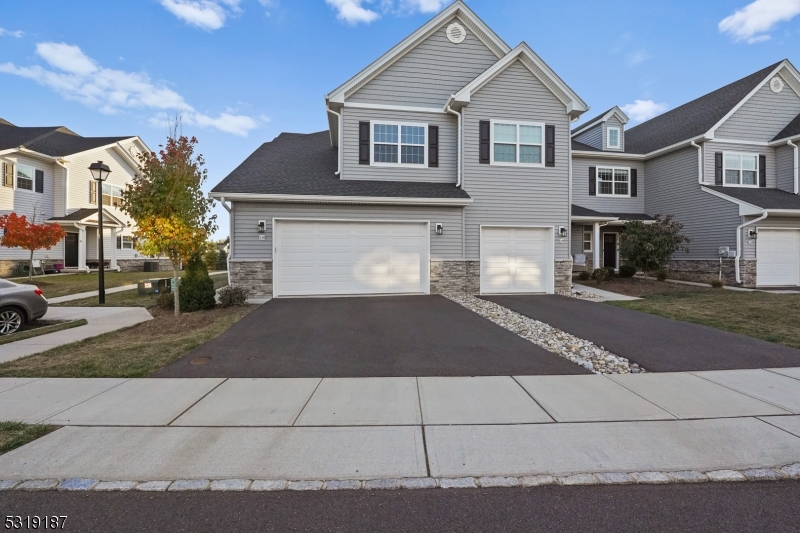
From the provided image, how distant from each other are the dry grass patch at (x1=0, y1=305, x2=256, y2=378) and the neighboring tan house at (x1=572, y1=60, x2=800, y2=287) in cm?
1528

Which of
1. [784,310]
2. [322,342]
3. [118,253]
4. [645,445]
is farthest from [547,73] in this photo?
[118,253]

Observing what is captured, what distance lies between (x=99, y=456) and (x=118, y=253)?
89.3ft

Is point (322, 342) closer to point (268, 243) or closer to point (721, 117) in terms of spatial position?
point (268, 243)

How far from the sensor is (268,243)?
11.5 m

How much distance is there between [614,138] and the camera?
19188 mm

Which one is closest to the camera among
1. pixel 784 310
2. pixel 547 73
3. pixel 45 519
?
pixel 45 519

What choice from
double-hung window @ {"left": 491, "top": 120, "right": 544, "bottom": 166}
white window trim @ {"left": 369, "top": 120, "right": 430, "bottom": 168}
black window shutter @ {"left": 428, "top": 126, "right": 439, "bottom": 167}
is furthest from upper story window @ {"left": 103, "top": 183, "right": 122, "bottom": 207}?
double-hung window @ {"left": 491, "top": 120, "right": 544, "bottom": 166}

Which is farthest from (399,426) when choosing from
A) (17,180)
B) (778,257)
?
(17,180)

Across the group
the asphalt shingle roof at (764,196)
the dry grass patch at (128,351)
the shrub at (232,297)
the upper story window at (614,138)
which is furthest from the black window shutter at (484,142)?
the asphalt shingle roof at (764,196)

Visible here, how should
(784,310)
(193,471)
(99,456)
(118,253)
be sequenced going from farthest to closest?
(118,253), (784,310), (99,456), (193,471)

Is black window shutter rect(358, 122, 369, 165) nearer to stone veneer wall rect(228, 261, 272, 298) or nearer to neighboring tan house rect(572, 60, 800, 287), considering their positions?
stone veneer wall rect(228, 261, 272, 298)

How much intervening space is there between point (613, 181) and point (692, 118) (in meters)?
5.07

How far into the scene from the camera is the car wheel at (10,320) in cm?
771

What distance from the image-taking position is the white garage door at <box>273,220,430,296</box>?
11602 millimetres
